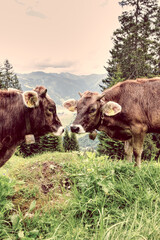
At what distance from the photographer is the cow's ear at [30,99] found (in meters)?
3.90

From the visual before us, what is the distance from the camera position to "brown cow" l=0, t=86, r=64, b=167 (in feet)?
13.2

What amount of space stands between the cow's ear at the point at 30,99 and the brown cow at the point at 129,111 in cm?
165

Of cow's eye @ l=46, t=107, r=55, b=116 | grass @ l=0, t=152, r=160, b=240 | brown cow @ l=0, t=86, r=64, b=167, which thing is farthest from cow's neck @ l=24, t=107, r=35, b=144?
grass @ l=0, t=152, r=160, b=240

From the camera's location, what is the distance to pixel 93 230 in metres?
3.34

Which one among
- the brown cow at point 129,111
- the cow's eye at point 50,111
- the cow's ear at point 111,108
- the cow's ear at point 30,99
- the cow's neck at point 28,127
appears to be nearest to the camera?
the cow's ear at point 30,99

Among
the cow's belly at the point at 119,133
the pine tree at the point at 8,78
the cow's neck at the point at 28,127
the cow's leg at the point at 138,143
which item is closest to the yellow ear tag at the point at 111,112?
the cow's belly at the point at 119,133

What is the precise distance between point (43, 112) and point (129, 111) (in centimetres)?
281

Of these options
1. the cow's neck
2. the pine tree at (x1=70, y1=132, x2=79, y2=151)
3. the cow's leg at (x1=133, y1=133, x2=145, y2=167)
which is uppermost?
the cow's neck

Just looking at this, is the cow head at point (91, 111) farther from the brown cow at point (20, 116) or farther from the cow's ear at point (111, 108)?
the brown cow at point (20, 116)

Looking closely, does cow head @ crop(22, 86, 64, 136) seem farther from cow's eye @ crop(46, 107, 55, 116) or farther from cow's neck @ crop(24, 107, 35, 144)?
cow's neck @ crop(24, 107, 35, 144)

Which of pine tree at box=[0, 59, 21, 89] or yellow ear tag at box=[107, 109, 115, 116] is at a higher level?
pine tree at box=[0, 59, 21, 89]

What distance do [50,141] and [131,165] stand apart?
32.0 metres

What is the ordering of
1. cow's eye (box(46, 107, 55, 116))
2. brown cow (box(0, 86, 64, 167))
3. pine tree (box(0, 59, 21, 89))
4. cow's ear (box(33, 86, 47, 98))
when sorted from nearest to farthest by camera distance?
brown cow (box(0, 86, 64, 167)), cow's ear (box(33, 86, 47, 98)), cow's eye (box(46, 107, 55, 116)), pine tree (box(0, 59, 21, 89))

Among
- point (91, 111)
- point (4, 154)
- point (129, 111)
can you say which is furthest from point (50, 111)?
point (129, 111)
